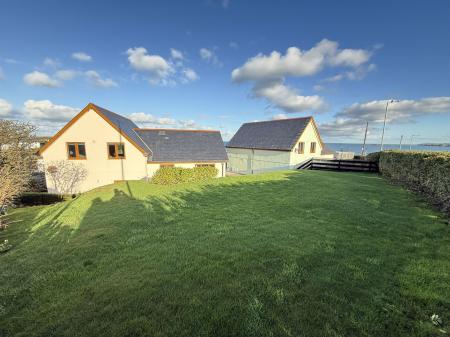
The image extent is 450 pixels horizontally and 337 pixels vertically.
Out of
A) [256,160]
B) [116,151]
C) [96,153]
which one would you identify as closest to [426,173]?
[256,160]

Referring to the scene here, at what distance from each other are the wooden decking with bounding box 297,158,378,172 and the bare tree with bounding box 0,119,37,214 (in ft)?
86.2

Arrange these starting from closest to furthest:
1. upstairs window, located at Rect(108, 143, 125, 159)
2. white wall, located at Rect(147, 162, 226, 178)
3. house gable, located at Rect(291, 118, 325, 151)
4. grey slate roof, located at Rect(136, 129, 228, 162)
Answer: upstairs window, located at Rect(108, 143, 125, 159) < white wall, located at Rect(147, 162, 226, 178) < grey slate roof, located at Rect(136, 129, 228, 162) < house gable, located at Rect(291, 118, 325, 151)

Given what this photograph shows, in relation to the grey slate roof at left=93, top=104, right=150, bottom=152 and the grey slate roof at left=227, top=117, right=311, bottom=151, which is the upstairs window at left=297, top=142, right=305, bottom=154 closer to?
the grey slate roof at left=227, top=117, right=311, bottom=151

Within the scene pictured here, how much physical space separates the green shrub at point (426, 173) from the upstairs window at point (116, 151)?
74.9ft

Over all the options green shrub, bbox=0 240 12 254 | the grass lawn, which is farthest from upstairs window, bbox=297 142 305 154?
green shrub, bbox=0 240 12 254

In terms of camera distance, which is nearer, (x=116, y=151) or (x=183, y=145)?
Result: (x=116, y=151)

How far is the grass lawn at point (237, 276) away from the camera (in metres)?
2.84

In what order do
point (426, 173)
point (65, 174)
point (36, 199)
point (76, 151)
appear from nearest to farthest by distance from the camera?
point (426, 173) < point (36, 199) < point (65, 174) < point (76, 151)

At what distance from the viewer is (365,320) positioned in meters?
2.80

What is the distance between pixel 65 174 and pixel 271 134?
2539cm

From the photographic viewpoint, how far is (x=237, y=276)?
383 cm

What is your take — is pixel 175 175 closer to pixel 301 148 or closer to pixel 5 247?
pixel 5 247

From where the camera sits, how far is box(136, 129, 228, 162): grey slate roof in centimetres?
2231

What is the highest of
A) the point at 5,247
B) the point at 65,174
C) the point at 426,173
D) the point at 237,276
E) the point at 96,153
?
the point at 96,153
